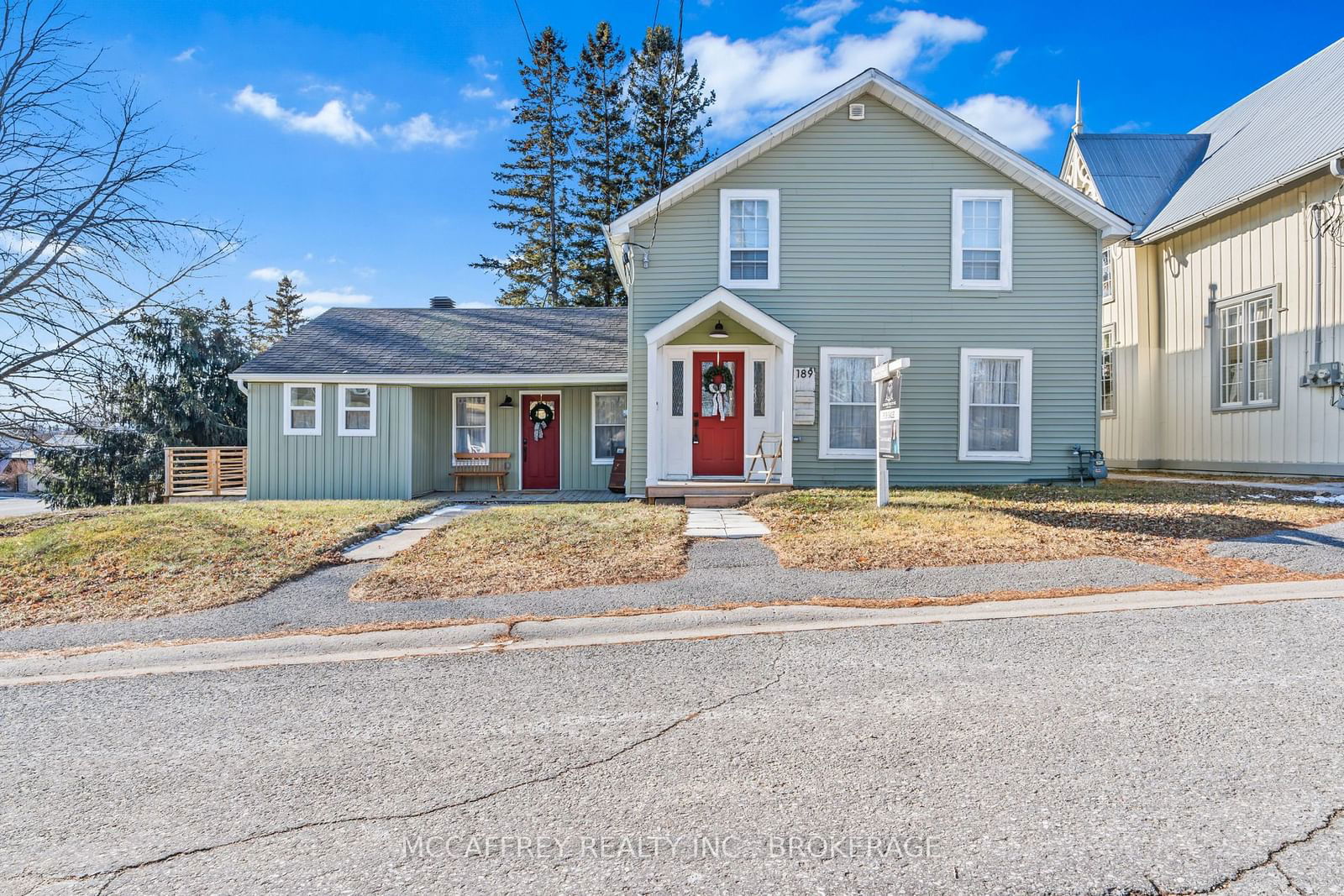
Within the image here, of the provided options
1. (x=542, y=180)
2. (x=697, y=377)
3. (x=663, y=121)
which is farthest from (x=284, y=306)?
(x=697, y=377)

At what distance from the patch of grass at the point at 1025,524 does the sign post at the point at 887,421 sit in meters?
0.36

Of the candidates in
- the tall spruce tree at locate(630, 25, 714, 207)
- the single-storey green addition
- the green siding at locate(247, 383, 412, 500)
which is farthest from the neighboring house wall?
the tall spruce tree at locate(630, 25, 714, 207)

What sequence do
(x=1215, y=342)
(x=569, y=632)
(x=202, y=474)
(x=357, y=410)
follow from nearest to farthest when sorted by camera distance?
1. (x=569, y=632)
2. (x=1215, y=342)
3. (x=357, y=410)
4. (x=202, y=474)

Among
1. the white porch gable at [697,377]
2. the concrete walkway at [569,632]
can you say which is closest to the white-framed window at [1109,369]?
the white porch gable at [697,377]

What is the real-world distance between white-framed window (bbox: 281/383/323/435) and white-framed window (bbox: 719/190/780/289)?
835 centimetres

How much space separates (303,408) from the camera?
1424cm

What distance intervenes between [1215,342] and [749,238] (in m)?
9.16

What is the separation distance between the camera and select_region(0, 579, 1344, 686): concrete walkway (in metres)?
4.57

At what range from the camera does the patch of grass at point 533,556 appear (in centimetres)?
630

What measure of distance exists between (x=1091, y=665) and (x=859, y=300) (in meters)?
9.18

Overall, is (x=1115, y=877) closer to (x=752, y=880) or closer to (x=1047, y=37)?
(x=752, y=880)

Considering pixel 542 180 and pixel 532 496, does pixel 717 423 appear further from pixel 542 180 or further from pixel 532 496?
pixel 542 180

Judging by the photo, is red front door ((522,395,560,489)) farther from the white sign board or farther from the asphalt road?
the asphalt road

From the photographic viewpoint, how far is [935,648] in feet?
14.2
